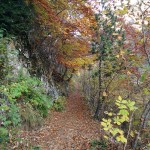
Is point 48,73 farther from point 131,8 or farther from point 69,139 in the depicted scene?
point 131,8

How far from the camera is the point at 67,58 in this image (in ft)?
47.4

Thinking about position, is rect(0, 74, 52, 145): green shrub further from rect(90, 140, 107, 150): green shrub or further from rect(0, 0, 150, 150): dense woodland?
rect(90, 140, 107, 150): green shrub

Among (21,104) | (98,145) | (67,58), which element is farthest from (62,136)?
(67,58)

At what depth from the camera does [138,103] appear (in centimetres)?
762

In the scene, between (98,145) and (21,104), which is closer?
(98,145)

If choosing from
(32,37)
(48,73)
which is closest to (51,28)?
(32,37)

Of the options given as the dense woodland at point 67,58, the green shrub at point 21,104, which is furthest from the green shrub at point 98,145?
the green shrub at point 21,104

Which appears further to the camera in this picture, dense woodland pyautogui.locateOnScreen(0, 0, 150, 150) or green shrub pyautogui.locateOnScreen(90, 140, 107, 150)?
green shrub pyautogui.locateOnScreen(90, 140, 107, 150)

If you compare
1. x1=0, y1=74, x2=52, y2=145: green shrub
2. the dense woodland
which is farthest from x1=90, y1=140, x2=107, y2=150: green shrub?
x1=0, y1=74, x2=52, y2=145: green shrub

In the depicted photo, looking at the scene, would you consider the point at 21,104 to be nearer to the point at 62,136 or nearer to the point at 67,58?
the point at 62,136

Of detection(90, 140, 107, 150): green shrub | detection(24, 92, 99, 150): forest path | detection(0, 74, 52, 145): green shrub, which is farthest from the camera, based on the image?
detection(90, 140, 107, 150): green shrub

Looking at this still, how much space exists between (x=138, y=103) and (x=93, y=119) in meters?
4.32

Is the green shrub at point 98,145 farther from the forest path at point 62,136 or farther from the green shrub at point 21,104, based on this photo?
the green shrub at point 21,104

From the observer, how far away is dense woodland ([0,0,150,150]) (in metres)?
6.10
